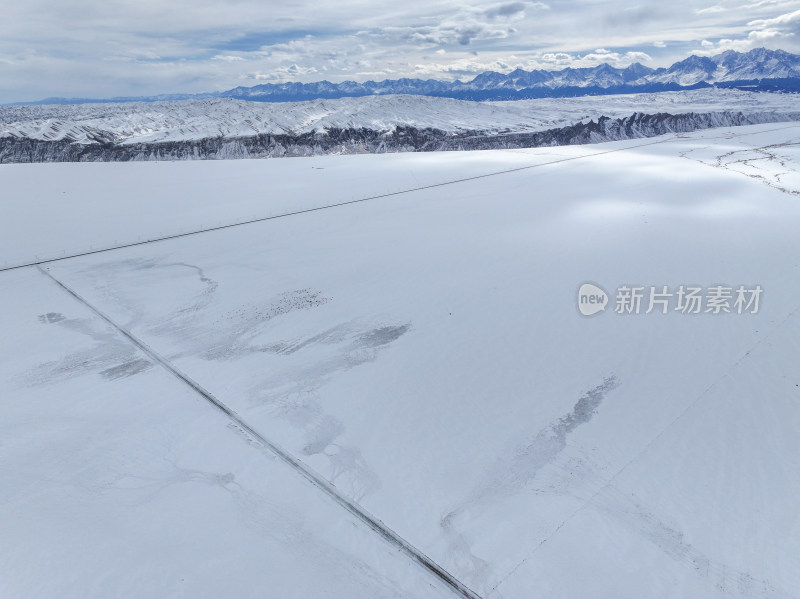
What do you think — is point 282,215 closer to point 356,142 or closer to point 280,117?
point 356,142

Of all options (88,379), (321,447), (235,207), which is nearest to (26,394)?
(88,379)

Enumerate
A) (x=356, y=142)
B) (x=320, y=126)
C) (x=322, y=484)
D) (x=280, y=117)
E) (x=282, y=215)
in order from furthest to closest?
(x=280, y=117)
(x=320, y=126)
(x=356, y=142)
(x=282, y=215)
(x=322, y=484)

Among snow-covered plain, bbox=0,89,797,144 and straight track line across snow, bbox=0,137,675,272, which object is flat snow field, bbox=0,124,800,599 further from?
snow-covered plain, bbox=0,89,797,144

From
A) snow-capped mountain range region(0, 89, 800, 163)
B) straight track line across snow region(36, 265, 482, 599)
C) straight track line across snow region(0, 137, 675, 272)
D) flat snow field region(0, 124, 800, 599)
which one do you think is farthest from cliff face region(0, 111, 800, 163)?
straight track line across snow region(36, 265, 482, 599)

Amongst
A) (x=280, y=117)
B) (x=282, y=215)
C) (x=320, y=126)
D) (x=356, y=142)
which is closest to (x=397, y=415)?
(x=282, y=215)

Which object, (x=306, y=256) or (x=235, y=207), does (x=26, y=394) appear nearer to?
(x=306, y=256)

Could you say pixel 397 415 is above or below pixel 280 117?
below
